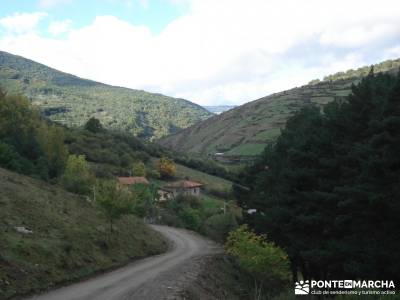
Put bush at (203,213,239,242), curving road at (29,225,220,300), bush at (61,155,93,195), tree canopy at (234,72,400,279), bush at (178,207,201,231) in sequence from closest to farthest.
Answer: tree canopy at (234,72,400,279)
curving road at (29,225,220,300)
bush at (61,155,93,195)
bush at (203,213,239,242)
bush at (178,207,201,231)

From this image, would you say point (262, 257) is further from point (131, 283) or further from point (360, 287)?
point (360, 287)

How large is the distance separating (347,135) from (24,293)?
2052 centimetres

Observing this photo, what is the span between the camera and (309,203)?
30375mm

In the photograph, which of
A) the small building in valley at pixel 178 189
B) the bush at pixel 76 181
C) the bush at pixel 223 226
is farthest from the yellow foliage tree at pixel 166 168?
the bush at pixel 223 226

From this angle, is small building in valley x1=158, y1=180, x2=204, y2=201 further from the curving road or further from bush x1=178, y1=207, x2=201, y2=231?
the curving road

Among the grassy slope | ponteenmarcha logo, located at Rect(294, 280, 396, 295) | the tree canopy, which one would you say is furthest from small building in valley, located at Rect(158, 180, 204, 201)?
ponteenmarcha logo, located at Rect(294, 280, 396, 295)

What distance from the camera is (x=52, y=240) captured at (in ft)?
104

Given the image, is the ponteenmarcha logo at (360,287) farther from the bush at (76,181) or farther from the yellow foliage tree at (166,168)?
the yellow foliage tree at (166,168)

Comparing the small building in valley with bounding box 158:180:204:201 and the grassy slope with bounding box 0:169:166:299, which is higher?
the grassy slope with bounding box 0:169:166:299

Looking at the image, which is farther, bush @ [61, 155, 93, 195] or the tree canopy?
bush @ [61, 155, 93, 195]

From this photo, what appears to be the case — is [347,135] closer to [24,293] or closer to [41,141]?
[24,293]

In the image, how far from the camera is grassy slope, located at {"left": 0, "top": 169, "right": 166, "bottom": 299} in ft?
83.6

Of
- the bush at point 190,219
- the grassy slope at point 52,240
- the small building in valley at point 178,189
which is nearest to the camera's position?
the grassy slope at point 52,240

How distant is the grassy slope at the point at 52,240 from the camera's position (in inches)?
1003
